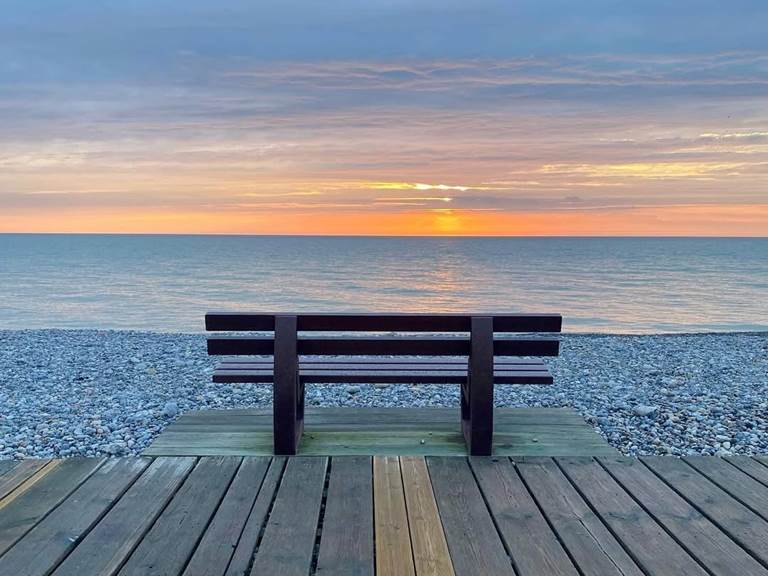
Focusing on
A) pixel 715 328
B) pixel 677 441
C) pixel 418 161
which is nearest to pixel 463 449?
pixel 677 441

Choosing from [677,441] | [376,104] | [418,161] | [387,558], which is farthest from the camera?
[418,161]

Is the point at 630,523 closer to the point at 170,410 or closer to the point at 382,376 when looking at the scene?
the point at 382,376

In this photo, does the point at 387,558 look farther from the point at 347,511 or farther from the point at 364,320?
the point at 364,320

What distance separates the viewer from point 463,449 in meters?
4.59

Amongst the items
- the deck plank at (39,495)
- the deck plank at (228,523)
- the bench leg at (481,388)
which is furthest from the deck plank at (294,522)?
the deck plank at (39,495)

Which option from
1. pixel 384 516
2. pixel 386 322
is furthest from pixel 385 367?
pixel 384 516

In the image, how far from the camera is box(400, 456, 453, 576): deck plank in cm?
297

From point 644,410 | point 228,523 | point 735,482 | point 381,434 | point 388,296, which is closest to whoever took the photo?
point 228,523

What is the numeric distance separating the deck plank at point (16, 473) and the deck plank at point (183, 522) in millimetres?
1058

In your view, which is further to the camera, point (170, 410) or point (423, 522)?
point (170, 410)

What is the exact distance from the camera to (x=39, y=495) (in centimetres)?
376

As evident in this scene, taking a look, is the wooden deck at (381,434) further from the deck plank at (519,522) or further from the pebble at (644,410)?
the pebble at (644,410)

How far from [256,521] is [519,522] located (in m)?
1.44

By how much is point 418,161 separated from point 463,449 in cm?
3709
